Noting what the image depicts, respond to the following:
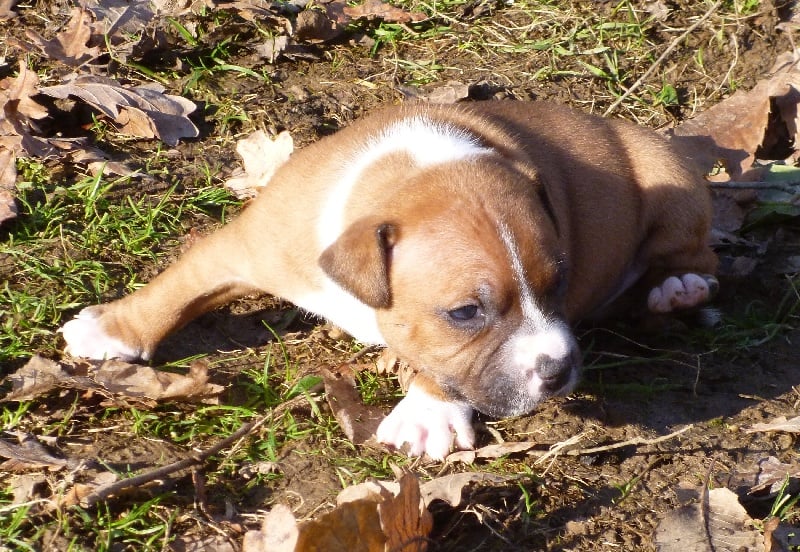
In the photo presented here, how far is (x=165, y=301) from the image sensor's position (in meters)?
4.97

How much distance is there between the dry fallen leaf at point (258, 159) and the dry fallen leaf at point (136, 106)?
376 millimetres

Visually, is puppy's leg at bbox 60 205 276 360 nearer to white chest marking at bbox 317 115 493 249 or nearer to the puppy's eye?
white chest marking at bbox 317 115 493 249

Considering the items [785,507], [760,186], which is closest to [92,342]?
[785,507]

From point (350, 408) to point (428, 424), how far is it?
16.0 inches

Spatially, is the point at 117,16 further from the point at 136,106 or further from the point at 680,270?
the point at 680,270

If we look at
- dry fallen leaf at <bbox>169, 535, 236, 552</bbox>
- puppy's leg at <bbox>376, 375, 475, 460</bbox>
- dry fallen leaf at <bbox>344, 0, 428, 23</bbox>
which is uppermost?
dry fallen leaf at <bbox>344, 0, 428, 23</bbox>

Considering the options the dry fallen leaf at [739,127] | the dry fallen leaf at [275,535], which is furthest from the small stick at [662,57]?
the dry fallen leaf at [275,535]

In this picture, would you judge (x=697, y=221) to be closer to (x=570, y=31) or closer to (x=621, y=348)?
(x=621, y=348)

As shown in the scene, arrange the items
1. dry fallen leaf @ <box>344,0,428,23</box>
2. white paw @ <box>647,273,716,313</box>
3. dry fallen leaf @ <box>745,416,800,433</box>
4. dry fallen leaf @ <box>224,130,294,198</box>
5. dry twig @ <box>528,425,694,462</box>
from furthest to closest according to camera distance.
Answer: dry fallen leaf @ <box>344,0,428,23</box> < dry fallen leaf @ <box>224,130,294,198</box> < white paw @ <box>647,273,716,313</box> < dry fallen leaf @ <box>745,416,800,433</box> < dry twig @ <box>528,425,694,462</box>

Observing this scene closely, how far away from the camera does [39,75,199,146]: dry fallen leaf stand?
20.6ft

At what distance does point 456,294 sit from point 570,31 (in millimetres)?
4262

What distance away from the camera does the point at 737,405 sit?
5.02 m

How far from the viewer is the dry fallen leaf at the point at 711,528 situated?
405 cm

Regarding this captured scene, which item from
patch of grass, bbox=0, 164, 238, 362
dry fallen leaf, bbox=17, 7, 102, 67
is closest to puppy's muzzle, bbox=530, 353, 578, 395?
patch of grass, bbox=0, 164, 238, 362
